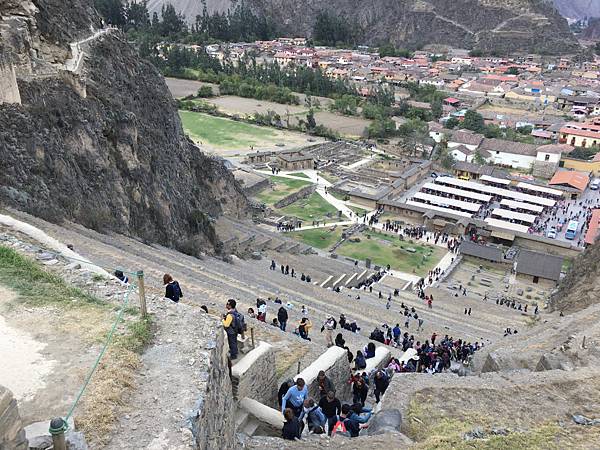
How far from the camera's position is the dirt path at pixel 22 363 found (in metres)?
7.02

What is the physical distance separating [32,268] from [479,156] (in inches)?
2018

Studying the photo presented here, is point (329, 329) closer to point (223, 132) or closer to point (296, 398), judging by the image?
Answer: point (296, 398)

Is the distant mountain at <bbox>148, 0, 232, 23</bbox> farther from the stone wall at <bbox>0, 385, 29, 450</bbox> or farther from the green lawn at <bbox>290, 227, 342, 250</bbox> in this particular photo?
the stone wall at <bbox>0, 385, 29, 450</bbox>

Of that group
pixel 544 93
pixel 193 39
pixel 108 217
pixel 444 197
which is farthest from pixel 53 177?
pixel 193 39

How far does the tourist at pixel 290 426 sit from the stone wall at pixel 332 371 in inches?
81.8

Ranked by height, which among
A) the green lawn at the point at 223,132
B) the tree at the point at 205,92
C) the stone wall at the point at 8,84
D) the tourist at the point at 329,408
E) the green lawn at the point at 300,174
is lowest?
the green lawn at the point at 300,174

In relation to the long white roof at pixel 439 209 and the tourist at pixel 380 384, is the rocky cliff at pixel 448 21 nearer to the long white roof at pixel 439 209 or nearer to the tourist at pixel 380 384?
the long white roof at pixel 439 209

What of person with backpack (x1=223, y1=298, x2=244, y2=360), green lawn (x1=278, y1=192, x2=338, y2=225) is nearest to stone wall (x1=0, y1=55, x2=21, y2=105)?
person with backpack (x1=223, y1=298, x2=244, y2=360)

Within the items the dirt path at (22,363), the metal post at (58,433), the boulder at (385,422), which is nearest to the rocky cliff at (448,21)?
the boulder at (385,422)

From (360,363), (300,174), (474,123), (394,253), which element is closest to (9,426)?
(360,363)

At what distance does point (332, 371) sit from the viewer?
11.8 metres

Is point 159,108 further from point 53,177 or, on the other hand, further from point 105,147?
point 53,177

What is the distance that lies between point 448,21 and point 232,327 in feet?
441

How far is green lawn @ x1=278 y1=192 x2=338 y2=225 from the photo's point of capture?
137 feet
